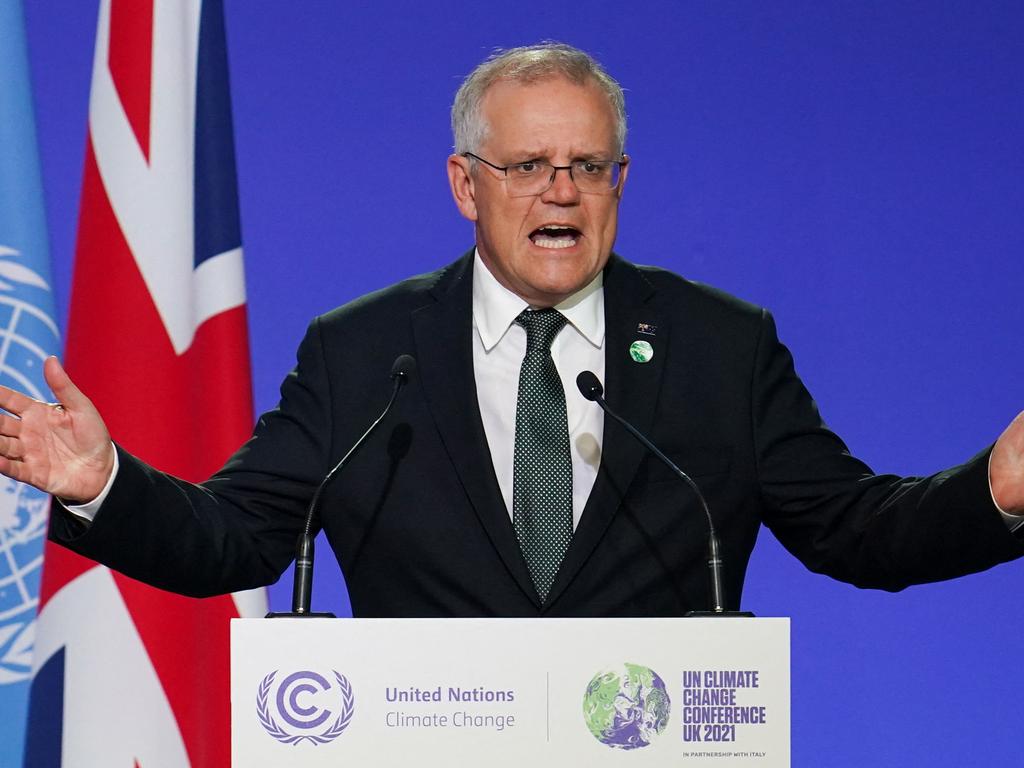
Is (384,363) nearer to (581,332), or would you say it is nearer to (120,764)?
(581,332)

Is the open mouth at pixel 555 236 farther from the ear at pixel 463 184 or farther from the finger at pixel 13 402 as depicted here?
the finger at pixel 13 402

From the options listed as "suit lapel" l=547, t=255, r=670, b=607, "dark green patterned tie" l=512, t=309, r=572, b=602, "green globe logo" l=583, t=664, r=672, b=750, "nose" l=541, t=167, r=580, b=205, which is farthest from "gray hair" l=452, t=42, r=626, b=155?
"green globe logo" l=583, t=664, r=672, b=750

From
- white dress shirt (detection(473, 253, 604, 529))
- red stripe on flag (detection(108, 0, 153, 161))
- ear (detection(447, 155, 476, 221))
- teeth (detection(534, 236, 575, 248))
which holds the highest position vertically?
red stripe on flag (detection(108, 0, 153, 161))

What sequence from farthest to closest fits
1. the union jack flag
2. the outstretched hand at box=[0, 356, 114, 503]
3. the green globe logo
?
1. the union jack flag
2. the outstretched hand at box=[0, 356, 114, 503]
3. the green globe logo

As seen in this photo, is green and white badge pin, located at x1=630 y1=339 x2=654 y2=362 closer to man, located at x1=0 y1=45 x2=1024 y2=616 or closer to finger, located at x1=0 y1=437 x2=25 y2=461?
man, located at x1=0 y1=45 x2=1024 y2=616

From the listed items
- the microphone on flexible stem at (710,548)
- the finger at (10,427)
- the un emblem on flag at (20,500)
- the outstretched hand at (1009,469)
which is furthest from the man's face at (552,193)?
the un emblem on flag at (20,500)

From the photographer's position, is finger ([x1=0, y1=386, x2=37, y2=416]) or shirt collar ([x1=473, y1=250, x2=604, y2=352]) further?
shirt collar ([x1=473, y1=250, x2=604, y2=352])

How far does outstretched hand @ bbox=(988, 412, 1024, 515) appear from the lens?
155 centimetres

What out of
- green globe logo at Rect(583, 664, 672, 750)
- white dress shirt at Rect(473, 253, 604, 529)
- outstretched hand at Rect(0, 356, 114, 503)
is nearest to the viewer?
green globe logo at Rect(583, 664, 672, 750)

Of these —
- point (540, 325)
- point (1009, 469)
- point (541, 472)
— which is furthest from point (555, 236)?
point (1009, 469)

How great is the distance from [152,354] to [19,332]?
27cm

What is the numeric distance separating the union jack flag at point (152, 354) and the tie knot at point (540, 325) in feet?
3.55

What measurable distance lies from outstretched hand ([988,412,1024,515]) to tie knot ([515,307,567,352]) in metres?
0.66

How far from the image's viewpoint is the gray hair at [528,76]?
6.36 ft
